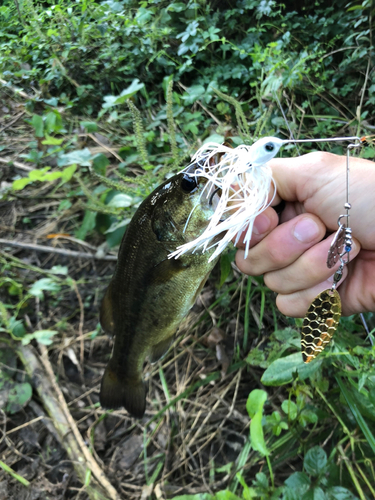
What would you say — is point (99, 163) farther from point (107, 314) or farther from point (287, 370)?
point (287, 370)

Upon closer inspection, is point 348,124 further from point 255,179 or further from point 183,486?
point 183,486

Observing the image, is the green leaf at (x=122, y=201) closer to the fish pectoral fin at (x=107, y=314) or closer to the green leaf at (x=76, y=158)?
the green leaf at (x=76, y=158)

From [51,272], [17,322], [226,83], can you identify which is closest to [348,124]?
[226,83]

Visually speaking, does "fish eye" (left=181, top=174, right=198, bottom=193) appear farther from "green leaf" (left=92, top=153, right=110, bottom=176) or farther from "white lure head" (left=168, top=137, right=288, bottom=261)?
"green leaf" (left=92, top=153, right=110, bottom=176)

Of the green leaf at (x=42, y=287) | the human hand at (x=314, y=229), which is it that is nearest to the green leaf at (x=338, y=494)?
the human hand at (x=314, y=229)

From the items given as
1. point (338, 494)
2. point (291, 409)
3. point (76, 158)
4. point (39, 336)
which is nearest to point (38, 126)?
point (76, 158)

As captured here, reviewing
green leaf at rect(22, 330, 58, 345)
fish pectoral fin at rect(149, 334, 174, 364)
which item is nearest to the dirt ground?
green leaf at rect(22, 330, 58, 345)
